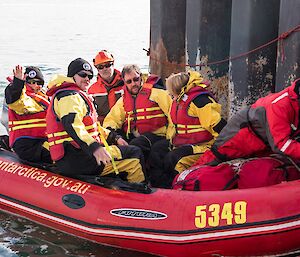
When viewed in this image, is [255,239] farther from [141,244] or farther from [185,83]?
[185,83]

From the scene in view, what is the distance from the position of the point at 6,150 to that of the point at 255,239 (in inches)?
119

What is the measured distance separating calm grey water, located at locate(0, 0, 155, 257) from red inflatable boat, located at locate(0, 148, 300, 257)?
0.16 metres

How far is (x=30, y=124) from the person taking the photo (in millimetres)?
6008

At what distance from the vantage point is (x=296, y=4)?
5793 mm

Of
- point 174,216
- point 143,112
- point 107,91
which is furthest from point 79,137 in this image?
point 107,91

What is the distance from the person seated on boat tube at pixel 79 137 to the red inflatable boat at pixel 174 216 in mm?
221

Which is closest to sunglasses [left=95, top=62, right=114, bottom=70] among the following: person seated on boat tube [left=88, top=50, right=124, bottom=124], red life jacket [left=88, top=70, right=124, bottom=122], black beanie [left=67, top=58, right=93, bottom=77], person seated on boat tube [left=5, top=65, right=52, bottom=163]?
person seated on boat tube [left=88, top=50, right=124, bottom=124]

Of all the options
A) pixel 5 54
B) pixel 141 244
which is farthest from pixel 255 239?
pixel 5 54

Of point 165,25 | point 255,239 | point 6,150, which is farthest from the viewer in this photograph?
point 165,25

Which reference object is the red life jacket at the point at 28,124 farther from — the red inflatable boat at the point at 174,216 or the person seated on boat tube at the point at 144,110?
the person seated on boat tube at the point at 144,110

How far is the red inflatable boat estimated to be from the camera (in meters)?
Result: 4.58

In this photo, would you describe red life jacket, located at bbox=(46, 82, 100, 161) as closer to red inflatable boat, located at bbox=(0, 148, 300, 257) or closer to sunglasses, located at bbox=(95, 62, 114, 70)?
red inflatable boat, located at bbox=(0, 148, 300, 257)

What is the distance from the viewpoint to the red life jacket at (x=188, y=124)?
554 cm

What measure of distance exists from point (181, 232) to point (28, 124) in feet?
6.65
